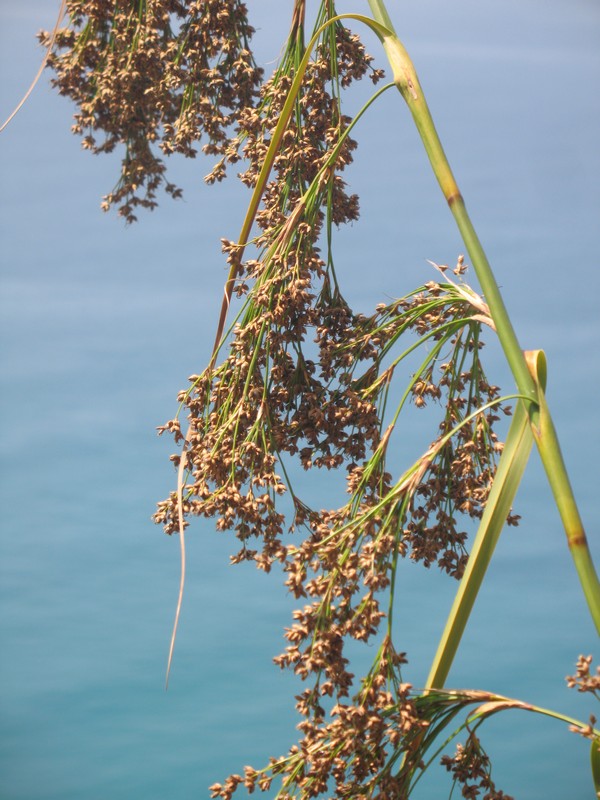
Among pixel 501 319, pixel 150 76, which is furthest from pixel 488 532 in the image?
pixel 150 76

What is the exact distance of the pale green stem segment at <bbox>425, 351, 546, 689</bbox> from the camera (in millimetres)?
1727

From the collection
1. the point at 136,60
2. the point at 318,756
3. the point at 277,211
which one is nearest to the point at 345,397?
the point at 277,211

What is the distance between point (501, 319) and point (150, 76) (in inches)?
54.6

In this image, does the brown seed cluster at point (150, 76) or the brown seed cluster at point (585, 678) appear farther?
the brown seed cluster at point (150, 76)

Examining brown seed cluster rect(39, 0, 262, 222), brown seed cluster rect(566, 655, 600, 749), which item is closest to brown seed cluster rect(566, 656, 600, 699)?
brown seed cluster rect(566, 655, 600, 749)

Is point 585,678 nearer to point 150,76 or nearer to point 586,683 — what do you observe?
point 586,683

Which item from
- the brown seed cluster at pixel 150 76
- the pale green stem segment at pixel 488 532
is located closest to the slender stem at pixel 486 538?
the pale green stem segment at pixel 488 532

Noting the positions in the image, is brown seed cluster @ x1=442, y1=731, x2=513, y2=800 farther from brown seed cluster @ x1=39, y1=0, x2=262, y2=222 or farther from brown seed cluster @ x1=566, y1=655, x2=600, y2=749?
brown seed cluster @ x1=39, y1=0, x2=262, y2=222

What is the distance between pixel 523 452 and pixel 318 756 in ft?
1.90

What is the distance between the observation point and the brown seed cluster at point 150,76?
262 cm

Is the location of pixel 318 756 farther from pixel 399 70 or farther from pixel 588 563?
pixel 399 70

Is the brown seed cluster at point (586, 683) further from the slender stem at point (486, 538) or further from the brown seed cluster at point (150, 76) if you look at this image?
the brown seed cluster at point (150, 76)

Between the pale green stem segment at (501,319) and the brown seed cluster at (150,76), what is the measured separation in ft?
1.84

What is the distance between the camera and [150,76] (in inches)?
112
